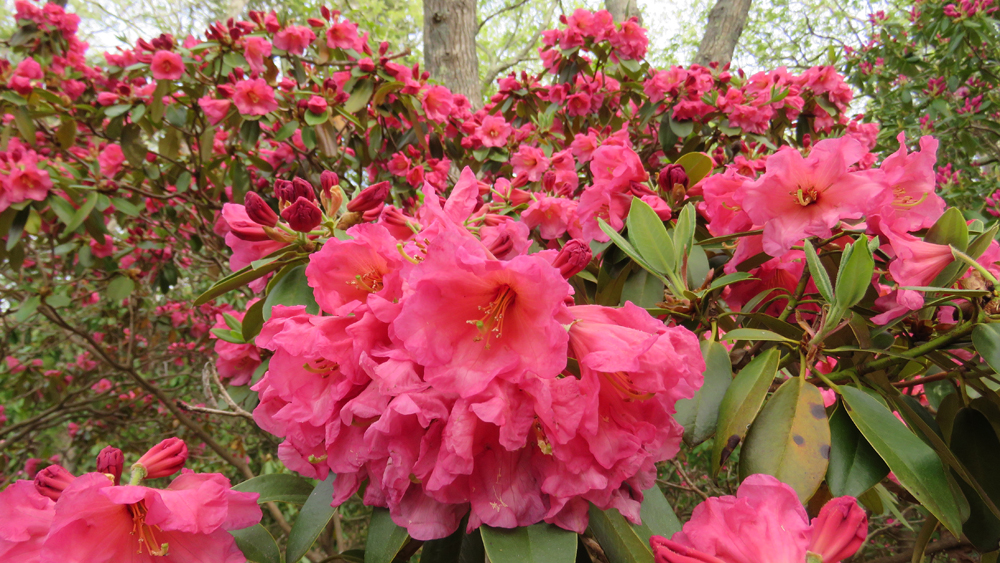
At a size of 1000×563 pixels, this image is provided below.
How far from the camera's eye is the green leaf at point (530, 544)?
532mm

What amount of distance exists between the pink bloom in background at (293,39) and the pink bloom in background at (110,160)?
3.34 feet

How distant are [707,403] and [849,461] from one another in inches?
6.6

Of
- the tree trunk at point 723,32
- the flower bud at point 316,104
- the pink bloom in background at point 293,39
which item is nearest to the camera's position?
the flower bud at point 316,104

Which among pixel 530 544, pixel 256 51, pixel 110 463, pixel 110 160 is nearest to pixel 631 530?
pixel 530 544

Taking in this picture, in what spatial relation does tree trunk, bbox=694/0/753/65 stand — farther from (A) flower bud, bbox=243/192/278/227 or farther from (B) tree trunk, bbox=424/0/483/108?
(A) flower bud, bbox=243/192/278/227

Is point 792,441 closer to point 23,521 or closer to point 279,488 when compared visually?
point 279,488

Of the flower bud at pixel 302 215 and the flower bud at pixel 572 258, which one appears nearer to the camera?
the flower bud at pixel 572 258

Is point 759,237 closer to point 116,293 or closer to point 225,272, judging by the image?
point 225,272

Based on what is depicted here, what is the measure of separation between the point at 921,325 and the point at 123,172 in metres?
3.27

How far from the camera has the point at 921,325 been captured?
76 cm

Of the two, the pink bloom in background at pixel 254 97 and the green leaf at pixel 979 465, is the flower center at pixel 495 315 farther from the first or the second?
the pink bloom in background at pixel 254 97

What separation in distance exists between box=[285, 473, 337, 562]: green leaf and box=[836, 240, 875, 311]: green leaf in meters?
0.71

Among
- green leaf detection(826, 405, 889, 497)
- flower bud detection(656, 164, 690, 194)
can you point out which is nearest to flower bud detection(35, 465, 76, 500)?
green leaf detection(826, 405, 889, 497)

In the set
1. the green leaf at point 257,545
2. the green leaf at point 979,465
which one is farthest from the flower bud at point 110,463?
the green leaf at point 979,465
